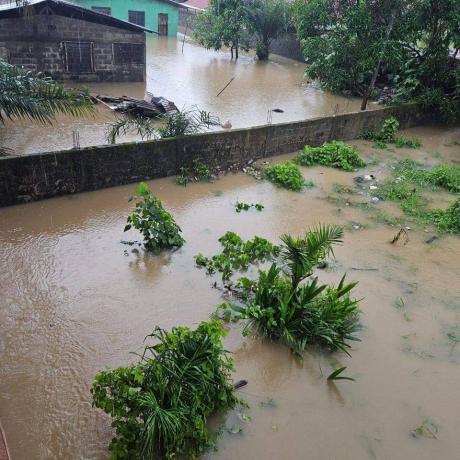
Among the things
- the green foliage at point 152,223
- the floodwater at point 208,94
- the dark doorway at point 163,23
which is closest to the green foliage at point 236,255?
the green foliage at point 152,223

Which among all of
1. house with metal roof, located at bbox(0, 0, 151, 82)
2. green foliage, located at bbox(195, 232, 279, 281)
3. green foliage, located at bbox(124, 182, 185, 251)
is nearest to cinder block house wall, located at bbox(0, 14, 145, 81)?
house with metal roof, located at bbox(0, 0, 151, 82)

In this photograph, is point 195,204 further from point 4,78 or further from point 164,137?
point 4,78

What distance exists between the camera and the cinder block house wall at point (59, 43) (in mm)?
13836

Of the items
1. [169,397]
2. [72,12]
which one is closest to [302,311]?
[169,397]

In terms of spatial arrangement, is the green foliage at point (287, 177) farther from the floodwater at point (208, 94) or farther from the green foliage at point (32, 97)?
the green foliage at point (32, 97)

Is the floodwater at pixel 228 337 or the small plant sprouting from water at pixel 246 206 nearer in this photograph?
the floodwater at pixel 228 337

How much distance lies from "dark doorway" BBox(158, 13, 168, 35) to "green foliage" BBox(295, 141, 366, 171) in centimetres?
1989

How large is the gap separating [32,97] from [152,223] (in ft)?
10.7

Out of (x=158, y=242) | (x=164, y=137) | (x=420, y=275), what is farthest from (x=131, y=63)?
(x=420, y=275)

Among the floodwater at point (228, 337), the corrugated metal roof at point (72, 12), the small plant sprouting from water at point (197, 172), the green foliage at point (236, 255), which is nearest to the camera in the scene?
the floodwater at point (228, 337)

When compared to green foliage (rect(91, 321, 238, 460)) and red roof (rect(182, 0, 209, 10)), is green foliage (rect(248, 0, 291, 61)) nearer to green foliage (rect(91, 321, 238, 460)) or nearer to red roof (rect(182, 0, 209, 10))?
red roof (rect(182, 0, 209, 10))

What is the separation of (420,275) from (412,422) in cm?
277

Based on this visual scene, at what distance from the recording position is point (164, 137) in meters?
8.72

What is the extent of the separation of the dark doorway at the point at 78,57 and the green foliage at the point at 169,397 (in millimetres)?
14121
